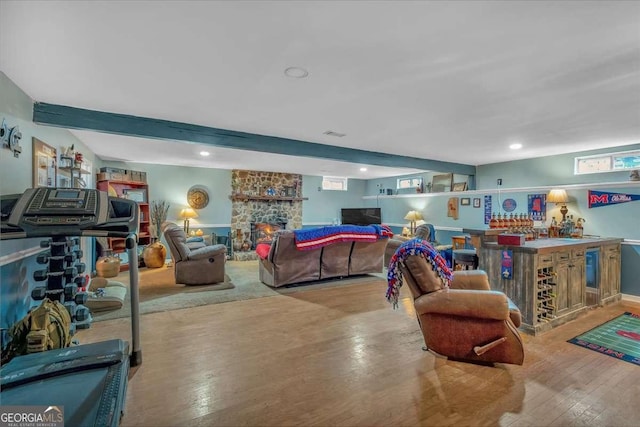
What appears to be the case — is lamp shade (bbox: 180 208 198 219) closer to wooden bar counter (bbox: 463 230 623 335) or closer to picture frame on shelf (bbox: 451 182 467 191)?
wooden bar counter (bbox: 463 230 623 335)

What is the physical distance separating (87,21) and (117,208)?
137 centimetres

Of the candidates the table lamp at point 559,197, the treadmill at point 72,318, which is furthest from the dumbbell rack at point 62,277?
the table lamp at point 559,197

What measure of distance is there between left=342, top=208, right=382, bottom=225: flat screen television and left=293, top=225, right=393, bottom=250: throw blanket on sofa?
4.05 m

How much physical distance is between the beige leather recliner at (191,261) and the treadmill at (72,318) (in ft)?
6.41

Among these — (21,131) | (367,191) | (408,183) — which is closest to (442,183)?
(408,183)

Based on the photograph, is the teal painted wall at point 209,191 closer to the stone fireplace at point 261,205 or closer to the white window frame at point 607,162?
the stone fireplace at point 261,205

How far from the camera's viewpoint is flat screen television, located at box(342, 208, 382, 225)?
932 centimetres

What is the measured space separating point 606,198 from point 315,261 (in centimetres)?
464

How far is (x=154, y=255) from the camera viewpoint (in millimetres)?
6363

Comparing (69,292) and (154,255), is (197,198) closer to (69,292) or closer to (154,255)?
(154,255)

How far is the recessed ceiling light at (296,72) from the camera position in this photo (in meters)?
2.23

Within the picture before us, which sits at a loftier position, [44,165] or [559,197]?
[44,165]

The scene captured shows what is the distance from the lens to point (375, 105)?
300cm

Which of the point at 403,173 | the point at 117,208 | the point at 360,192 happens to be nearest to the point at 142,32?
the point at 117,208
